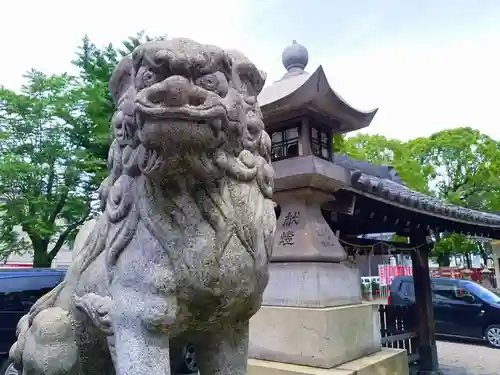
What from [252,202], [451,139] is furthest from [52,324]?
[451,139]

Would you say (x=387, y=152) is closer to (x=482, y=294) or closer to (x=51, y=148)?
(x=482, y=294)

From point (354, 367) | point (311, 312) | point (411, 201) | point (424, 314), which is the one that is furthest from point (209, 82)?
point (424, 314)

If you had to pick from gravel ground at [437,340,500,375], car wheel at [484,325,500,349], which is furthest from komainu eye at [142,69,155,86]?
car wheel at [484,325,500,349]

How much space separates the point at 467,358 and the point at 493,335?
1.61m

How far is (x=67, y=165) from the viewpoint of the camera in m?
13.5

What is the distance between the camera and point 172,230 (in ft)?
5.50

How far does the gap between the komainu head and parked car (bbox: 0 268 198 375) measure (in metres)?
5.27

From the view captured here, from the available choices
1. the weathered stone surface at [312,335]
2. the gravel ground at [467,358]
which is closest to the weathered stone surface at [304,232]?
the weathered stone surface at [312,335]

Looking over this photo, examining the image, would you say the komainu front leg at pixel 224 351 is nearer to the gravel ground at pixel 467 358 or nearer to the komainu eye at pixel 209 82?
the komainu eye at pixel 209 82

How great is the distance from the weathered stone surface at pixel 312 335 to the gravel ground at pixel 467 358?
4.40 m

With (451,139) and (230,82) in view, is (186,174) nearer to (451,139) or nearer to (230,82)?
(230,82)

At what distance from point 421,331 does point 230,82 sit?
681cm

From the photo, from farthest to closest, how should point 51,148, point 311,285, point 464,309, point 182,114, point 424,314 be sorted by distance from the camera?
point 51,148 → point 464,309 → point 424,314 → point 311,285 → point 182,114

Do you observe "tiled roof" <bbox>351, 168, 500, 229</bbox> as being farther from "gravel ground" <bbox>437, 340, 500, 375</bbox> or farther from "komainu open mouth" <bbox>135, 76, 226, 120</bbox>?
"komainu open mouth" <bbox>135, 76, 226, 120</bbox>
